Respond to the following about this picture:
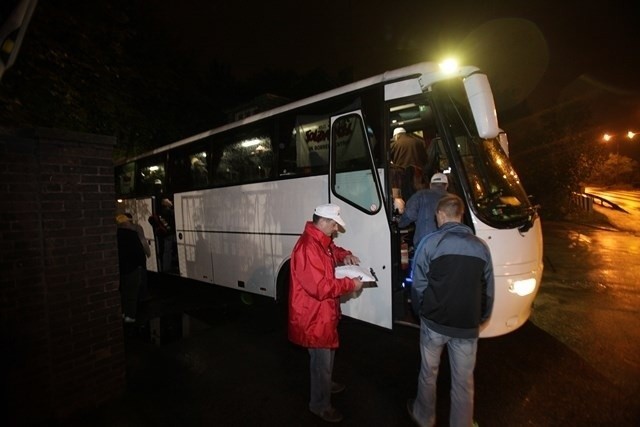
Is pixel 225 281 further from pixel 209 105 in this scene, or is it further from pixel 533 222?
pixel 209 105

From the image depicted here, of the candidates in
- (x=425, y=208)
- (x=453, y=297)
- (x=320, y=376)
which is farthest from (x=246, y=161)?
(x=453, y=297)

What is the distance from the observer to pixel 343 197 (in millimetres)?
4789

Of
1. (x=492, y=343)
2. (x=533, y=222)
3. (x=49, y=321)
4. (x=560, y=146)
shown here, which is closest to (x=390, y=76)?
(x=533, y=222)

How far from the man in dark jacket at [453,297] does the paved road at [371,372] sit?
604 millimetres

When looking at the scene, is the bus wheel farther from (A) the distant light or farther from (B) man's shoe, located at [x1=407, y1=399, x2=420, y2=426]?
(B) man's shoe, located at [x1=407, y1=399, x2=420, y2=426]

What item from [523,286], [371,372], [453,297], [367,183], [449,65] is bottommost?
[371,372]

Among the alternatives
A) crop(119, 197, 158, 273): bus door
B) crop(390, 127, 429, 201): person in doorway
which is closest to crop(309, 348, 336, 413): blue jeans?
crop(390, 127, 429, 201): person in doorway

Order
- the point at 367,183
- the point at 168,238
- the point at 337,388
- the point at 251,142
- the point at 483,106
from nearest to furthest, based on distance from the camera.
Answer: the point at 483,106, the point at 337,388, the point at 367,183, the point at 251,142, the point at 168,238

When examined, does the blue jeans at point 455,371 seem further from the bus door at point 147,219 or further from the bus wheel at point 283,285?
the bus door at point 147,219

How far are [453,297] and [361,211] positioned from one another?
2.02m

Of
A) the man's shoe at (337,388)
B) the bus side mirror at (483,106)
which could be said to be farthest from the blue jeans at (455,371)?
the bus side mirror at (483,106)

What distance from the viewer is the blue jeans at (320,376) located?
3.22 meters

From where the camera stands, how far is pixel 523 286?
3.91 meters

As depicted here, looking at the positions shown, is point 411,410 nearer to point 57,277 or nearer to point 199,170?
point 57,277
